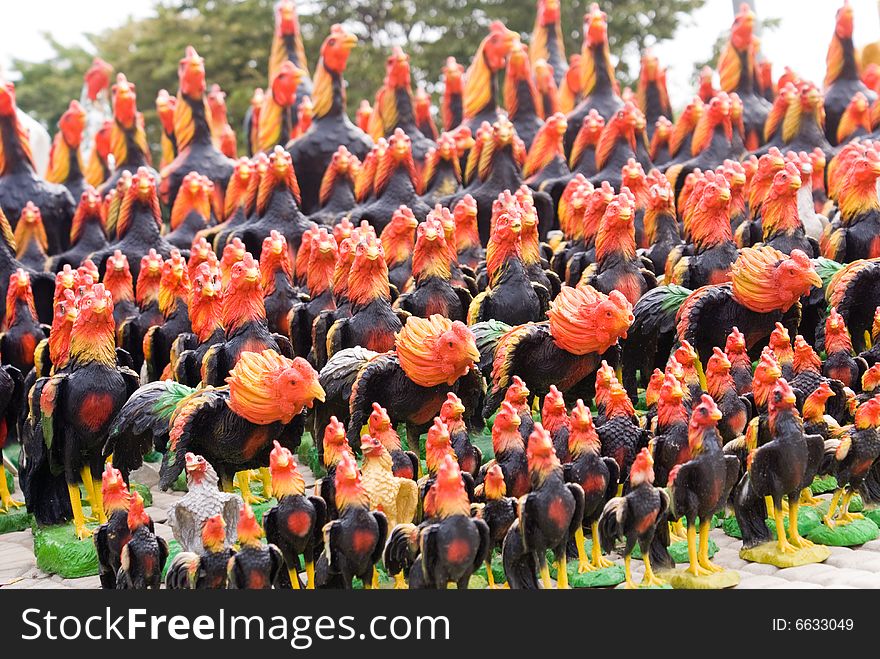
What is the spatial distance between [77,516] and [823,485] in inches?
160

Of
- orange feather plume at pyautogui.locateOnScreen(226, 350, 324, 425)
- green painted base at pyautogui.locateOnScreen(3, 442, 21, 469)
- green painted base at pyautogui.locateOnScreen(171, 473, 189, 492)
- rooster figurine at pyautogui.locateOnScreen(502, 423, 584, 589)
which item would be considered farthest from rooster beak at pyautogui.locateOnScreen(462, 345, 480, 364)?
green painted base at pyautogui.locateOnScreen(3, 442, 21, 469)

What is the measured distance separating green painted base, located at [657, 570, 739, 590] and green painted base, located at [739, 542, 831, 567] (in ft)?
0.88

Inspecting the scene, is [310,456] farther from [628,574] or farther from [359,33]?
[359,33]

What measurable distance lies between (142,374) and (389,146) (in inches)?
107

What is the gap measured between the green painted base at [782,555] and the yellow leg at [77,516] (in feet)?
11.3

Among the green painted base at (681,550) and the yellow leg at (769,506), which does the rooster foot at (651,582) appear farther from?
the yellow leg at (769,506)

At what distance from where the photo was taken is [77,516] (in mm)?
6039

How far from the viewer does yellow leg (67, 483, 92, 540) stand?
598 cm

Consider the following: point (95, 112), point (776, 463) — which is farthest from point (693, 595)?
point (95, 112)

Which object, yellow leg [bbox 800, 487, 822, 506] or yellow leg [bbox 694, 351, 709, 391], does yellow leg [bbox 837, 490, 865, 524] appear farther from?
yellow leg [bbox 694, 351, 709, 391]

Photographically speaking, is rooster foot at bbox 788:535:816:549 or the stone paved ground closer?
the stone paved ground

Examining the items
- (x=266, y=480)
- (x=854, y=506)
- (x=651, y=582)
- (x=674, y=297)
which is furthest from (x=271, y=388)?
(x=854, y=506)

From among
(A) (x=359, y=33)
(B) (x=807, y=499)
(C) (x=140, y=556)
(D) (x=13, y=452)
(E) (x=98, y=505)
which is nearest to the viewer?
(C) (x=140, y=556)

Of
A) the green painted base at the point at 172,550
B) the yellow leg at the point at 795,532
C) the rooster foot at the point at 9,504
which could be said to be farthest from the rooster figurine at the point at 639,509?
the rooster foot at the point at 9,504
